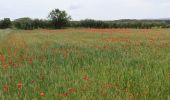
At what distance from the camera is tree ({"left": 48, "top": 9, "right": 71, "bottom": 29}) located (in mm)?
64188

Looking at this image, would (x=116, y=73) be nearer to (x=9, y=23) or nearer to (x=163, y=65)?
(x=163, y=65)

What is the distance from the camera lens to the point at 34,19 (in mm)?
68938

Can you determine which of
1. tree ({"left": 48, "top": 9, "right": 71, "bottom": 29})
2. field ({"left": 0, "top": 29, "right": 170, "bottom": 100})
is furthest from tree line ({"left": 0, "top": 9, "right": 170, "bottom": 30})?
field ({"left": 0, "top": 29, "right": 170, "bottom": 100})

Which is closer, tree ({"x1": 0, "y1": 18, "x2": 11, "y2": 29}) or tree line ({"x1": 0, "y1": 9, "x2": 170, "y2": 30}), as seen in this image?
tree line ({"x1": 0, "y1": 9, "x2": 170, "y2": 30})

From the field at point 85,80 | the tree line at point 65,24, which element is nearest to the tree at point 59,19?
the tree line at point 65,24

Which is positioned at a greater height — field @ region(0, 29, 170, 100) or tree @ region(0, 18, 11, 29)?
field @ region(0, 29, 170, 100)

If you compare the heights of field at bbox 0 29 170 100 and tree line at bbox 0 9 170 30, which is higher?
field at bbox 0 29 170 100

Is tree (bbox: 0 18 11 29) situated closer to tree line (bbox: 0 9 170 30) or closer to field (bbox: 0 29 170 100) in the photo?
tree line (bbox: 0 9 170 30)

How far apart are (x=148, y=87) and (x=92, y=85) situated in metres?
1.06

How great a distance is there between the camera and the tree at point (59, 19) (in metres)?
64.2

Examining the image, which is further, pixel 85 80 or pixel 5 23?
pixel 5 23

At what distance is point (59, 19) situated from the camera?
64250mm

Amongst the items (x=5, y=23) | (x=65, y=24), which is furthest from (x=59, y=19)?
(x=5, y=23)

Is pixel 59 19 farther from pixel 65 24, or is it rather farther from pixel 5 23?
pixel 5 23
